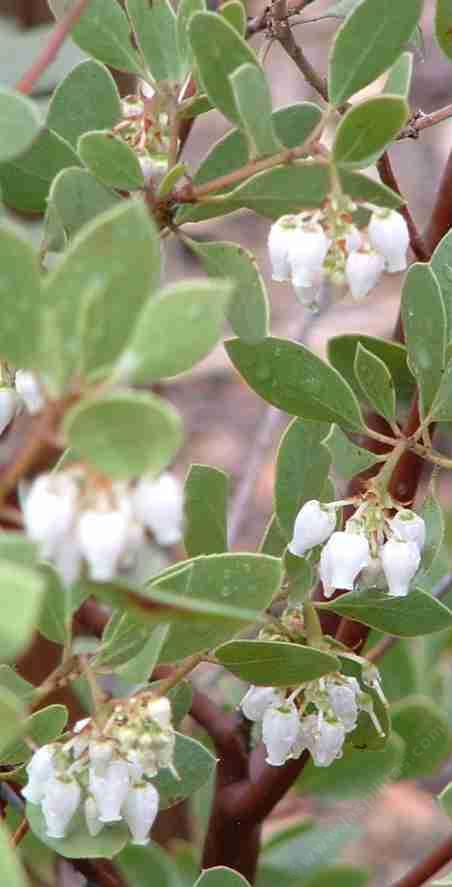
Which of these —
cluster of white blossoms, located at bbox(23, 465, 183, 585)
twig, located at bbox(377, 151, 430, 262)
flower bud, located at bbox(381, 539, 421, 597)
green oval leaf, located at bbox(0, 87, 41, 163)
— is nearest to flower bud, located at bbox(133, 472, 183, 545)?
cluster of white blossoms, located at bbox(23, 465, 183, 585)

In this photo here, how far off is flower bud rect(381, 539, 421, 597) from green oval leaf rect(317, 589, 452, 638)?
0.15 feet

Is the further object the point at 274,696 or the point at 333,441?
the point at 333,441

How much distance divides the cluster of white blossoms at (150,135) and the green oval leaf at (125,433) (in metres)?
0.37

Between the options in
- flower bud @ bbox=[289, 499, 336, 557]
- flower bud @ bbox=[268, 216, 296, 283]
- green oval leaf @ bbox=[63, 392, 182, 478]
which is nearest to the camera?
green oval leaf @ bbox=[63, 392, 182, 478]

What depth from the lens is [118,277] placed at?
55 centimetres

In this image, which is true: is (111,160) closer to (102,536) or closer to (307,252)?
(307,252)

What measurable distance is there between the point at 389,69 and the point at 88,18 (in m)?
0.20

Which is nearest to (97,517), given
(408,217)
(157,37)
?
(157,37)

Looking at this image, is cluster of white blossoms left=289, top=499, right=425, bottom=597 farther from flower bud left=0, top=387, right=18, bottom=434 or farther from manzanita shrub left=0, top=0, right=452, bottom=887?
flower bud left=0, top=387, right=18, bottom=434

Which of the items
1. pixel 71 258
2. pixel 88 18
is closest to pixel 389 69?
pixel 88 18

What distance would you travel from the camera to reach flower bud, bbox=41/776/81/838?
0.82 m

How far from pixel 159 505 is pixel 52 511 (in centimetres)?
4

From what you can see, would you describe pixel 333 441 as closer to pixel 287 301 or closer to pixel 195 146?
pixel 287 301

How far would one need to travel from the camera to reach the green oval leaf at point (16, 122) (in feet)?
2.26
